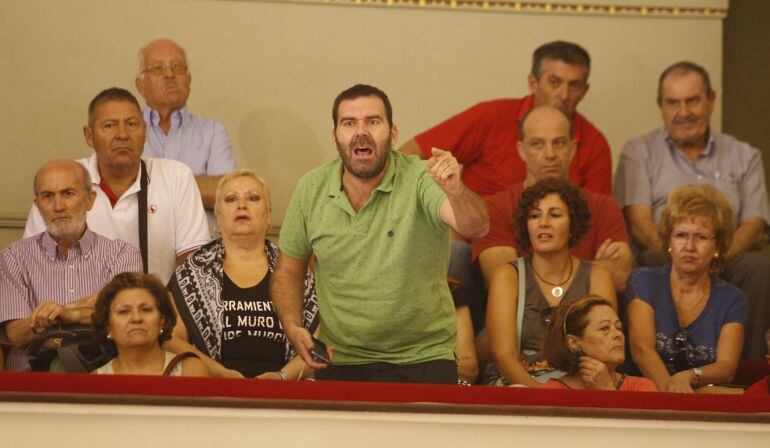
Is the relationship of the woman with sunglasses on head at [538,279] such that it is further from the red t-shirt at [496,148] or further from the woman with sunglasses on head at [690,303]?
the red t-shirt at [496,148]

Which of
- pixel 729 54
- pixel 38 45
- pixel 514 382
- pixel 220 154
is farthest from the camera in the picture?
pixel 729 54

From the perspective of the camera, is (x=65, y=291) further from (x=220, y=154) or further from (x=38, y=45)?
(x=38, y=45)

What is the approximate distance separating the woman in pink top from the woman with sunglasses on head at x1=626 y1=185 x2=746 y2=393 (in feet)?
0.83

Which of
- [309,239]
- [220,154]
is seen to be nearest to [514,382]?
[309,239]

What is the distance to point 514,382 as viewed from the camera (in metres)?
3.34

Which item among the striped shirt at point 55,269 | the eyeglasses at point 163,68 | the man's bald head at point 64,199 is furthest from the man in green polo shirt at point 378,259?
the eyeglasses at point 163,68

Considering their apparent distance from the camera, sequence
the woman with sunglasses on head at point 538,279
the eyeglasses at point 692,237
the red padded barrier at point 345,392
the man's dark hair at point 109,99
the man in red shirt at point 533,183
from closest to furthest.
Answer: the red padded barrier at point 345,392 → the woman with sunglasses on head at point 538,279 → the eyeglasses at point 692,237 → the man in red shirt at point 533,183 → the man's dark hair at point 109,99

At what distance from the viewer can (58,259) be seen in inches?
143

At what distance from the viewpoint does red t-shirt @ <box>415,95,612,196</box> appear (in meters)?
4.39

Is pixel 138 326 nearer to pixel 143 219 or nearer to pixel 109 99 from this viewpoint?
pixel 143 219

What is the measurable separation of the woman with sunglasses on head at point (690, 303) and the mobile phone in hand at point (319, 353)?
982 mm

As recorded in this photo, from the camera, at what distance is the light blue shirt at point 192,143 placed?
4383 millimetres

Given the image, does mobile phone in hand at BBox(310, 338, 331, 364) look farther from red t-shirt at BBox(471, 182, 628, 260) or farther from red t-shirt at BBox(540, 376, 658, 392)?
red t-shirt at BBox(471, 182, 628, 260)

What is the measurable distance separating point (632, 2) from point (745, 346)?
173 centimetres
